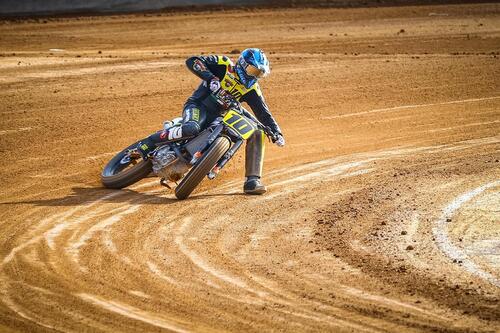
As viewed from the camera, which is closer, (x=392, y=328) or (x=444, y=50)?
(x=392, y=328)

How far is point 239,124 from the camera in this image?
1281 cm

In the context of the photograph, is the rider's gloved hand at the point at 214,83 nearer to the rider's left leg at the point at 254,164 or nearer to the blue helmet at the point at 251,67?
the blue helmet at the point at 251,67

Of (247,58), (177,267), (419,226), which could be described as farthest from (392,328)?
(247,58)

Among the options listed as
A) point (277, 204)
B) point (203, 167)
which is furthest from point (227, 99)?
point (277, 204)

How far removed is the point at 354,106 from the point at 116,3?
16.2m

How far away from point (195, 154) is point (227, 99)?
3.54ft

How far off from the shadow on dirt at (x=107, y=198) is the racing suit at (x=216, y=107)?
29.0 inches

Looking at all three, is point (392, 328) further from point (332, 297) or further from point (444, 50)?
point (444, 50)

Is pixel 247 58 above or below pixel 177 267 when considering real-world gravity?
above

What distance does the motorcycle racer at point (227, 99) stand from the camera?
12.9m

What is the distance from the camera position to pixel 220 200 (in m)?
12.7

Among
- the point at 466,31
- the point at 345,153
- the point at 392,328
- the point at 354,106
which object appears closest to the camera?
the point at 392,328

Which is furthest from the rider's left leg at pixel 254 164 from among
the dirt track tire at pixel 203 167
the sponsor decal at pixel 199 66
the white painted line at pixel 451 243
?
the white painted line at pixel 451 243

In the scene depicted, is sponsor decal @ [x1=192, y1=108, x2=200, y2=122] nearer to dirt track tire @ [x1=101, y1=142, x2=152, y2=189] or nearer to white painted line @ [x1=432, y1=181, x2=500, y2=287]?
dirt track tire @ [x1=101, y1=142, x2=152, y2=189]
